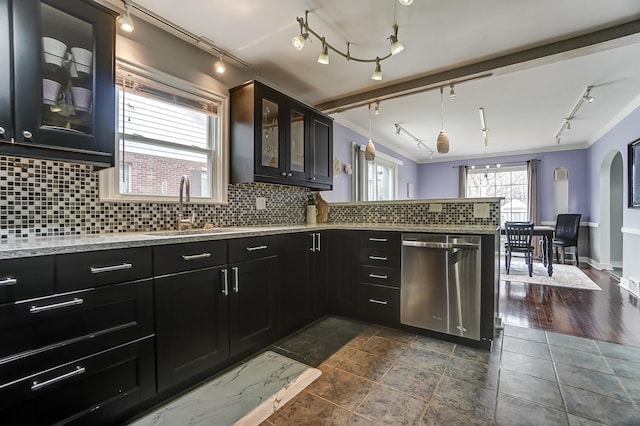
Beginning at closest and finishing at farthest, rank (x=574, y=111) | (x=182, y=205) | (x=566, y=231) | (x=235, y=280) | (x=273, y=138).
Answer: (x=235, y=280)
(x=182, y=205)
(x=273, y=138)
(x=574, y=111)
(x=566, y=231)

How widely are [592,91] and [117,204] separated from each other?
5163mm

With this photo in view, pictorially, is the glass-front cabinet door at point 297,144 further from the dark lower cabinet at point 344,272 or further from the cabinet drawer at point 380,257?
the cabinet drawer at point 380,257

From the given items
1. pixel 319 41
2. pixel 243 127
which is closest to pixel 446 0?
pixel 319 41

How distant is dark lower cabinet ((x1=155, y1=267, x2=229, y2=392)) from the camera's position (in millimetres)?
1593

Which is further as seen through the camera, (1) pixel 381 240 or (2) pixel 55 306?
(1) pixel 381 240

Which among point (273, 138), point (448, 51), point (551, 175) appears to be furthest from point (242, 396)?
point (551, 175)

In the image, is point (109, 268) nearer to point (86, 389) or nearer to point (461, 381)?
point (86, 389)

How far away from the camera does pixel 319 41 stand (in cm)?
250

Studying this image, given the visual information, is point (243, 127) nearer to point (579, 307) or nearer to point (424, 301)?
point (424, 301)

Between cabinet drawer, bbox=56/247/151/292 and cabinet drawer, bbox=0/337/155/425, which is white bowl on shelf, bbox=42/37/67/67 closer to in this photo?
cabinet drawer, bbox=56/247/151/292

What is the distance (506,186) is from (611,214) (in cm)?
224

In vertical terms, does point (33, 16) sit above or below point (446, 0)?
below

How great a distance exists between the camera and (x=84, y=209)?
1.82 m

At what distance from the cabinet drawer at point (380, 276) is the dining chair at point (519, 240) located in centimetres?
341
